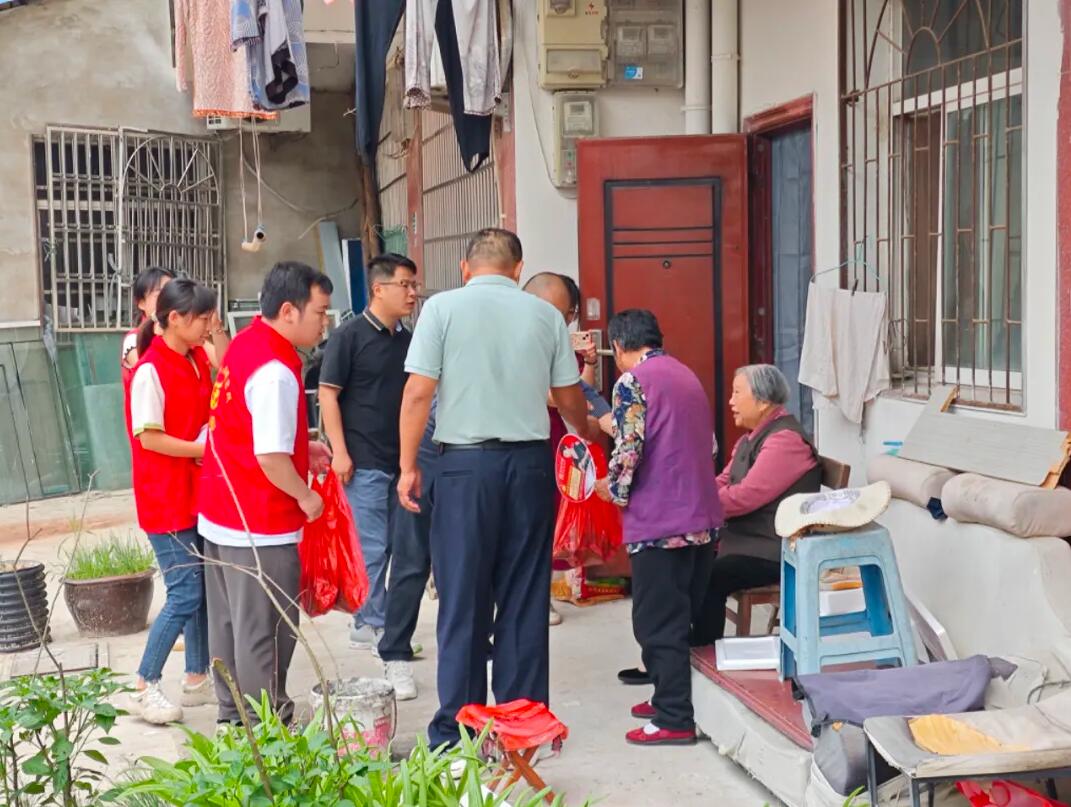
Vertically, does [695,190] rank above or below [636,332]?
above

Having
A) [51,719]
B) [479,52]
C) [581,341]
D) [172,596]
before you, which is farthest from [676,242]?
[51,719]

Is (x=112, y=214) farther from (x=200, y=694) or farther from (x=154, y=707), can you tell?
(x=154, y=707)

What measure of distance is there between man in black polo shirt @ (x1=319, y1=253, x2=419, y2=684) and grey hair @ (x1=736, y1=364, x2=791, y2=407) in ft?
5.14

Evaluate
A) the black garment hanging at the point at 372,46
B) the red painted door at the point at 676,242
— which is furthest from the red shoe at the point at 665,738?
the black garment hanging at the point at 372,46

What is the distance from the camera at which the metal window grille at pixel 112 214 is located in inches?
443

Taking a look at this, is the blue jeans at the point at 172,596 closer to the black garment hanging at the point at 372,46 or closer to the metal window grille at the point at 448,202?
the black garment hanging at the point at 372,46

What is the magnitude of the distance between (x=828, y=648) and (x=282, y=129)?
9.34 metres

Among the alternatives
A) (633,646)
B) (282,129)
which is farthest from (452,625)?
(282,129)

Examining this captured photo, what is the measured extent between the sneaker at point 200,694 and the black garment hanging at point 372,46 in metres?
3.26

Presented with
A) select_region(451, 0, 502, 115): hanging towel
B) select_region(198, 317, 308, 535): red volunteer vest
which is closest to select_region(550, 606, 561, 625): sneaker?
select_region(198, 317, 308, 535): red volunteer vest

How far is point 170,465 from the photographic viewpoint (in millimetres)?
5082

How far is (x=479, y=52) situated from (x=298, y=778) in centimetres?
556

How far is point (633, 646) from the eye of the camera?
6168mm

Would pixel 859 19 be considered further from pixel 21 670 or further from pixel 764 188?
pixel 21 670
